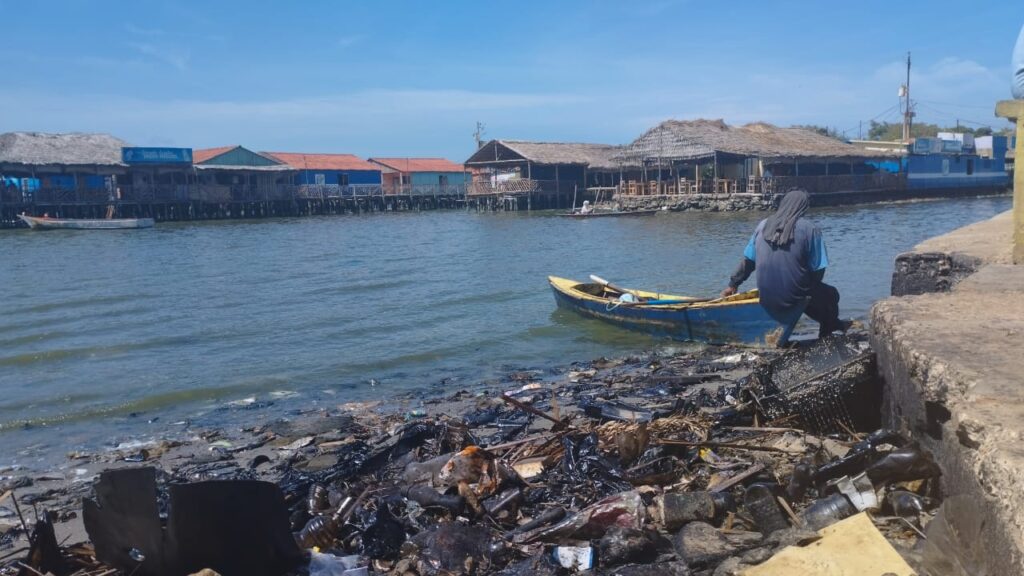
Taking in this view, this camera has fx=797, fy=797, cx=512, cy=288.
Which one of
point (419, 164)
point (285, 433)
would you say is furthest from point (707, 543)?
point (419, 164)

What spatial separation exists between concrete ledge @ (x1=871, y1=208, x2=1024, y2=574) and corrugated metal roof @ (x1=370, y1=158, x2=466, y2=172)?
5815 cm

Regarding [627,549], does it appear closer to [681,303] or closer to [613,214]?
[681,303]

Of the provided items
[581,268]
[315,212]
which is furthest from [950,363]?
[315,212]

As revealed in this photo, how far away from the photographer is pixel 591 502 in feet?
13.2

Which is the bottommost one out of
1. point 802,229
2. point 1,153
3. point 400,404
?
point 400,404

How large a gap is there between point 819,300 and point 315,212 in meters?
46.7

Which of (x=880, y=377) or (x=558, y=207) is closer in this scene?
(x=880, y=377)

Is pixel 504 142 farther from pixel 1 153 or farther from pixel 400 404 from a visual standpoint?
pixel 400 404

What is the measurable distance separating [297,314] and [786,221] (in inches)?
401

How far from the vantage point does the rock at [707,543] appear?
3.31 meters

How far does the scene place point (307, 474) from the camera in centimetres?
547

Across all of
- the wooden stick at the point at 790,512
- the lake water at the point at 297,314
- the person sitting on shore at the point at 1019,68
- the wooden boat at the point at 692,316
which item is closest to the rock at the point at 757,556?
the wooden stick at the point at 790,512

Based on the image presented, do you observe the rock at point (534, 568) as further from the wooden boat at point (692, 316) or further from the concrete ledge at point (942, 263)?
the wooden boat at point (692, 316)

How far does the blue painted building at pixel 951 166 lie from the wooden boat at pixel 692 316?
40.7 meters
